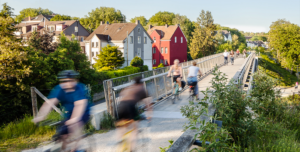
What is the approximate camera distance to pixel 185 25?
3076 inches

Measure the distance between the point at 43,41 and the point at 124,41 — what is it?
91.3 feet

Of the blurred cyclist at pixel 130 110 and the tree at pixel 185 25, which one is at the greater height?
the tree at pixel 185 25

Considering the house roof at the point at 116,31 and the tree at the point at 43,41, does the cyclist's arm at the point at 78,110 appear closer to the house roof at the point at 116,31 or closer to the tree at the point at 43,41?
the tree at the point at 43,41

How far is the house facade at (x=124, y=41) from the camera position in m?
50.5

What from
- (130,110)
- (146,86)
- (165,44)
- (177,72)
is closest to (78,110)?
(130,110)

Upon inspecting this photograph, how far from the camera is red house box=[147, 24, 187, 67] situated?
60906 mm

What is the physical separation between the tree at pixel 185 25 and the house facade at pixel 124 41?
70.6ft

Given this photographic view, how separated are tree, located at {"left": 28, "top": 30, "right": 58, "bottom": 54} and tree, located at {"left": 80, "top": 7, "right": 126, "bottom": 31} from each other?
2745 inches

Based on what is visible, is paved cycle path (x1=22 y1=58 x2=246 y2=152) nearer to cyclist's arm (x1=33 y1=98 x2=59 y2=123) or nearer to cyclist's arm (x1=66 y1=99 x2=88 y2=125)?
cyclist's arm (x1=66 y1=99 x2=88 y2=125)

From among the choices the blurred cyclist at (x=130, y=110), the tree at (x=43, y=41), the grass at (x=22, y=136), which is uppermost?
the tree at (x=43, y=41)

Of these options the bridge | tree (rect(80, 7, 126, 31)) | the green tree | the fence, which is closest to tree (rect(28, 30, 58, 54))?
the fence

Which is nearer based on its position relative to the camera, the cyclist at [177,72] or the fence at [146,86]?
the fence at [146,86]

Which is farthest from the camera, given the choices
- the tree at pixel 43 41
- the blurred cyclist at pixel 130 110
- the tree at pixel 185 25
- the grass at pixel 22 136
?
the tree at pixel 185 25

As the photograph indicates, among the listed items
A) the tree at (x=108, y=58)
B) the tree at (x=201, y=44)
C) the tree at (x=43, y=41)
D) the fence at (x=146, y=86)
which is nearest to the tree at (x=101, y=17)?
the tree at (x=201, y=44)
